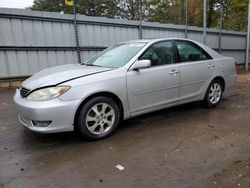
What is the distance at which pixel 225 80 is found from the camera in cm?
548

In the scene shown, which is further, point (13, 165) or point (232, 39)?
point (232, 39)

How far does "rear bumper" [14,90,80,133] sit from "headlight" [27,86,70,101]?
6 centimetres

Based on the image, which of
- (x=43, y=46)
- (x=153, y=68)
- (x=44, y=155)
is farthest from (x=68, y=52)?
(x=44, y=155)

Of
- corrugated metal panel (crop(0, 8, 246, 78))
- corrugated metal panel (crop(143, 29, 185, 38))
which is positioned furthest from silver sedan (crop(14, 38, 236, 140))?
corrugated metal panel (crop(143, 29, 185, 38))

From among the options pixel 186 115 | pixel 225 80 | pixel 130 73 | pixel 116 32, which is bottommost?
pixel 186 115

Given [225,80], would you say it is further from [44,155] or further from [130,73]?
[44,155]

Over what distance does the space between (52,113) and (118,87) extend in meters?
1.05

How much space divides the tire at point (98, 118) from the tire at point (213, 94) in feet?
7.54

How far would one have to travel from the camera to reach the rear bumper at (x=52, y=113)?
327 cm

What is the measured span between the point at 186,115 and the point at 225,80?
1.35m

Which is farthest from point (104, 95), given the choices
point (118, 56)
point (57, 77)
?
point (118, 56)

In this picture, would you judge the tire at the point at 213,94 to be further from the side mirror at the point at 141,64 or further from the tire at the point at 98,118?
the tire at the point at 98,118

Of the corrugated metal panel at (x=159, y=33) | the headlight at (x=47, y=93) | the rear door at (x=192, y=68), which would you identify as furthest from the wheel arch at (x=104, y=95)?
the corrugated metal panel at (x=159, y=33)

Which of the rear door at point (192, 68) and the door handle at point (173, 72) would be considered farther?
the rear door at point (192, 68)
